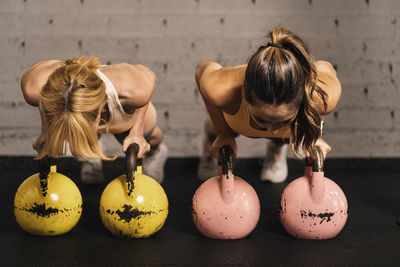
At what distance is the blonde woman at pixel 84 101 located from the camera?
1389 millimetres

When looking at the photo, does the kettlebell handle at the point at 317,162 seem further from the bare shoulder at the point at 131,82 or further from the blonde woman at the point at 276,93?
the bare shoulder at the point at 131,82

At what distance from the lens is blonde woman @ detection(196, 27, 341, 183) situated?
1314mm

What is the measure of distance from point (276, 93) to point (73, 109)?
590 mm

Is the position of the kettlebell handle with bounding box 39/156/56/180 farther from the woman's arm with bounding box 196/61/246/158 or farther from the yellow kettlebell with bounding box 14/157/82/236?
the woman's arm with bounding box 196/61/246/158

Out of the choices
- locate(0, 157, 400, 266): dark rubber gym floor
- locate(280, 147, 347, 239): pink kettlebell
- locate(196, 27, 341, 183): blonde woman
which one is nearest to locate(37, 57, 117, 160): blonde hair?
locate(0, 157, 400, 266): dark rubber gym floor

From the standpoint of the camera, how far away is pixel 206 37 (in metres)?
2.96

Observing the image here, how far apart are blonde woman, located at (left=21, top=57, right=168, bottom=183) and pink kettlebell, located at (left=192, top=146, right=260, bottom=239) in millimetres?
298

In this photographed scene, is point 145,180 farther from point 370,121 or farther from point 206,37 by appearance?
point 370,121

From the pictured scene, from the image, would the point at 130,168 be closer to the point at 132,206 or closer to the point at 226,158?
the point at 132,206

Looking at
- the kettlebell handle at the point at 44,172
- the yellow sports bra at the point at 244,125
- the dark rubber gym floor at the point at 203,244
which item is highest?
the yellow sports bra at the point at 244,125

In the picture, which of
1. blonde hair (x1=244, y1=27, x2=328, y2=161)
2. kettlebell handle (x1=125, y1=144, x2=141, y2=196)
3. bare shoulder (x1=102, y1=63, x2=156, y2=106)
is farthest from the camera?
bare shoulder (x1=102, y1=63, x2=156, y2=106)

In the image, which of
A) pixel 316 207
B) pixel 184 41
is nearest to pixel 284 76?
pixel 316 207

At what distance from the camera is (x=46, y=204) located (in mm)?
1557

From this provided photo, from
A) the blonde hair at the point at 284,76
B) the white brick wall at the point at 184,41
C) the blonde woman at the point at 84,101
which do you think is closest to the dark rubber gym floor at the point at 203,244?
the blonde woman at the point at 84,101
